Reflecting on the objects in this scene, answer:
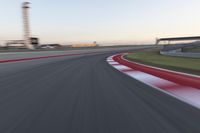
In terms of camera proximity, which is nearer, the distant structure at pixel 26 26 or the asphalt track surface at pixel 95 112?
the asphalt track surface at pixel 95 112

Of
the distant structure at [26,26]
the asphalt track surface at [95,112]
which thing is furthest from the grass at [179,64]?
the distant structure at [26,26]

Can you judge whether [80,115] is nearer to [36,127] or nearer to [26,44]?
[36,127]

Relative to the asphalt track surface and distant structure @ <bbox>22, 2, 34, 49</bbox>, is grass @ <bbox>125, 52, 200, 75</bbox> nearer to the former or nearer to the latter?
the asphalt track surface

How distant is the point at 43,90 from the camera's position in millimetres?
6688

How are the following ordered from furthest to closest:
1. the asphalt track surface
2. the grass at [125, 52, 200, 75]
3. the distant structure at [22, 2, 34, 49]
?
the distant structure at [22, 2, 34, 49], the grass at [125, 52, 200, 75], the asphalt track surface

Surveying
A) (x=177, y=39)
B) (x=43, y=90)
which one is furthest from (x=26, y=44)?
(x=43, y=90)

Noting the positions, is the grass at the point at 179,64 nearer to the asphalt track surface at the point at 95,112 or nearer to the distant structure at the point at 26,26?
the asphalt track surface at the point at 95,112

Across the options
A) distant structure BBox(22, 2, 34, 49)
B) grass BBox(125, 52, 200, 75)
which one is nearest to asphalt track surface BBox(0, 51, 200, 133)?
grass BBox(125, 52, 200, 75)

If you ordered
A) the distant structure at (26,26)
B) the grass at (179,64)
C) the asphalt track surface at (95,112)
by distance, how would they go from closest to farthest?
the asphalt track surface at (95,112), the grass at (179,64), the distant structure at (26,26)

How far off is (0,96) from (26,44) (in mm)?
59257

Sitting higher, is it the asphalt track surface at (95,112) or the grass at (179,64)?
the asphalt track surface at (95,112)

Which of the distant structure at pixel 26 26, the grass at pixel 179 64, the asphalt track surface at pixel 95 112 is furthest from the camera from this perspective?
the distant structure at pixel 26 26

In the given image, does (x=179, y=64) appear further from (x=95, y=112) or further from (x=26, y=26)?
(x=26, y=26)

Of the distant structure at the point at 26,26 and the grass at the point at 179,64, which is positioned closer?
the grass at the point at 179,64
